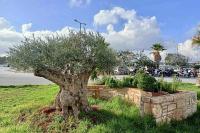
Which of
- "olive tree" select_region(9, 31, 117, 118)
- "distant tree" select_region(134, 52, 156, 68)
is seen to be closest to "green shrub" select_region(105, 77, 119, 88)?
"olive tree" select_region(9, 31, 117, 118)

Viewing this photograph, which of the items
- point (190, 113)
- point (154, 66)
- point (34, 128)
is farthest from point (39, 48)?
point (154, 66)

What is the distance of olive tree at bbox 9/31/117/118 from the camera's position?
816 cm

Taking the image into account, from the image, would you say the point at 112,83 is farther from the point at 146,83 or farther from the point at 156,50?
the point at 156,50

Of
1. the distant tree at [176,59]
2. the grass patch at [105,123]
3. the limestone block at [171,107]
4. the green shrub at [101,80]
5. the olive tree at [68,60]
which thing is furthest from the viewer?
the distant tree at [176,59]

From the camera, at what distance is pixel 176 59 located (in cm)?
7038

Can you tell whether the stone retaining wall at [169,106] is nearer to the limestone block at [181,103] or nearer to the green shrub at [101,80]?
the limestone block at [181,103]

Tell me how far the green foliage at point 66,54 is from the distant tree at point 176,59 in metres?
57.3

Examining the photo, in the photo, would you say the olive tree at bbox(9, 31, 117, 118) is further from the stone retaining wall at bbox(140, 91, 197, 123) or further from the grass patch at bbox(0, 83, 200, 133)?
the stone retaining wall at bbox(140, 91, 197, 123)

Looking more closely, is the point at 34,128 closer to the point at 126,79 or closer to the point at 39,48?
the point at 39,48

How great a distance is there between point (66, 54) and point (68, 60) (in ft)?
0.59

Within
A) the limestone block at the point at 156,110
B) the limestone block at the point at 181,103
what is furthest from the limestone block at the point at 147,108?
the limestone block at the point at 181,103

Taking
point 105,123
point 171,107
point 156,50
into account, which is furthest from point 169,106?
point 156,50

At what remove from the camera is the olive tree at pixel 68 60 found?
8164 millimetres

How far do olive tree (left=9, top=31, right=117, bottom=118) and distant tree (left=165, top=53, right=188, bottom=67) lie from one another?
57.4 m
